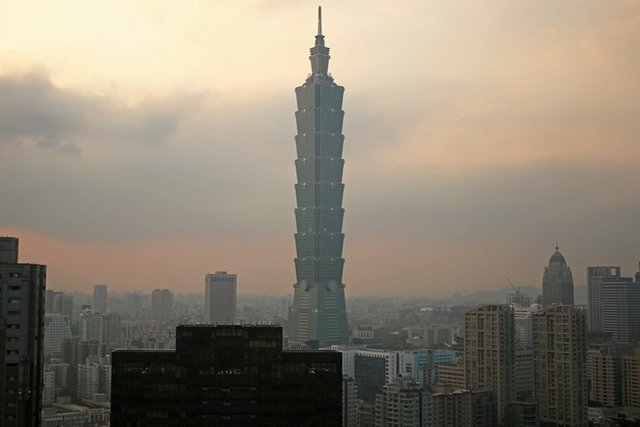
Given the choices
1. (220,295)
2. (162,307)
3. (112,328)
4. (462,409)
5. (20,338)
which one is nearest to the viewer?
(20,338)

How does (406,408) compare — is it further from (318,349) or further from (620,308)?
(620,308)

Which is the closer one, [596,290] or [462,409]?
[462,409]

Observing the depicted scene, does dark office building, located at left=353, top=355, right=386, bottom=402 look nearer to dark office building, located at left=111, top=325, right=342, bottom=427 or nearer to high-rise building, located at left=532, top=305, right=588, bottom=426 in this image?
high-rise building, located at left=532, top=305, right=588, bottom=426

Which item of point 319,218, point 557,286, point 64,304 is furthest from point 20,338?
point 319,218

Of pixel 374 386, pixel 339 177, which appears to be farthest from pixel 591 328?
pixel 339 177

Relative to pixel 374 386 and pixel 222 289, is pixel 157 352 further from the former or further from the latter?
pixel 222 289

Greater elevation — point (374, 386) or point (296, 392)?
point (296, 392)

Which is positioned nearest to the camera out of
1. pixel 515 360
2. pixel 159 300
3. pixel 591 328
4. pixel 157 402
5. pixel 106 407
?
pixel 157 402

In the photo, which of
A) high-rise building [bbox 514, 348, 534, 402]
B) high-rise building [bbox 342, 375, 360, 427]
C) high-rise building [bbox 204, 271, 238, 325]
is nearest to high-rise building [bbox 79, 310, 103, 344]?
high-rise building [bbox 204, 271, 238, 325]
